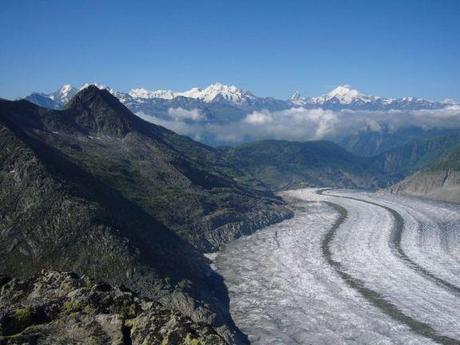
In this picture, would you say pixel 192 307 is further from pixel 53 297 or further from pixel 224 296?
pixel 53 297

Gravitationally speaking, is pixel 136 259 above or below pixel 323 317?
above

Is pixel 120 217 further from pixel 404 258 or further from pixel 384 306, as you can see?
pixel 404 258

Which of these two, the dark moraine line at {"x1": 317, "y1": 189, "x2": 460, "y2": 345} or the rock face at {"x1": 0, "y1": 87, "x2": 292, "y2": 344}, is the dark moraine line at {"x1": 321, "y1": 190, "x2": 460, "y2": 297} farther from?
the rock face at {"x1": 0, "y1": 87, "x2": 292, "y2": 344}

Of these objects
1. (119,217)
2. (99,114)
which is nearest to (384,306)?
(119,217)

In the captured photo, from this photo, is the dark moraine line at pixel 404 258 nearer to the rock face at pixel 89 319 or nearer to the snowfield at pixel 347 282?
the snowfield at pixel 347 282

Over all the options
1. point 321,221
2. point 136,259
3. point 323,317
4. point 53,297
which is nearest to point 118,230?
point 136,259
